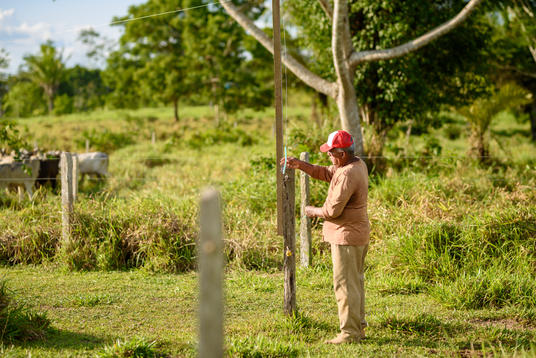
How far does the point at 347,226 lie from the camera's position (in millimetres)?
4445

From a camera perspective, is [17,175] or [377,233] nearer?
[377,233]

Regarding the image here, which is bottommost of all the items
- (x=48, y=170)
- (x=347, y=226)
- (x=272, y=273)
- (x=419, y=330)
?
(x=419, y=330)

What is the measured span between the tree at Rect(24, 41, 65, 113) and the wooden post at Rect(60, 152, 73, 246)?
4049 centimetres

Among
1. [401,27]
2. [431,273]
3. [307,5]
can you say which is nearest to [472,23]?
[401,27]

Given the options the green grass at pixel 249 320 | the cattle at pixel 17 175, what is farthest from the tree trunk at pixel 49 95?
the green grass at pixel 249 320

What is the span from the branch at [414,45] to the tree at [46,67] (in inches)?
1575

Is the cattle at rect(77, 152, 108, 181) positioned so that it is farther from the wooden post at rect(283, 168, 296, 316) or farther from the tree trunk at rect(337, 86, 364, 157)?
the wooden post at rect(283, 168, 296, 316)

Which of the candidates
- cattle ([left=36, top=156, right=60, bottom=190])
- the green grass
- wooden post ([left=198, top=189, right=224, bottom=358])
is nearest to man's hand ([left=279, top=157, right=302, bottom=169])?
the green grass

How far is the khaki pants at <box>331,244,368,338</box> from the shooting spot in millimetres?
4449

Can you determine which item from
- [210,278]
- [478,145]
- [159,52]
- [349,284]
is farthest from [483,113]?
[159,52]

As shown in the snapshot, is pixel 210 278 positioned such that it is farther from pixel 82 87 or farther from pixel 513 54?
pixel 82 87

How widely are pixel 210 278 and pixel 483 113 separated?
553 inches

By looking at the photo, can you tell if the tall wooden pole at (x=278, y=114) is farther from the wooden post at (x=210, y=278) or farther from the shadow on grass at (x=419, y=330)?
the wooden post at (x=210, y=278)

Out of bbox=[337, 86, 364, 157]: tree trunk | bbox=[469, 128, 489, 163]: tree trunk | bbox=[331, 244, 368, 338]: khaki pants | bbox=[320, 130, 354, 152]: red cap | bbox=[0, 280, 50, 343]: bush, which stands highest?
bbox=[337, 86, 364, 157]: tree trunk
